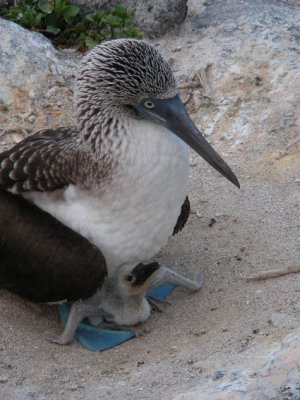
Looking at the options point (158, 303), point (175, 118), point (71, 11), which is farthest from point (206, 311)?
point (71, 11)

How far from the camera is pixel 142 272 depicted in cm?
565

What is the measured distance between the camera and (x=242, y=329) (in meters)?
5.34

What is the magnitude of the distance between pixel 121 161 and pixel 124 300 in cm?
112

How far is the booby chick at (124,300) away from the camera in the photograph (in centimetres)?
565

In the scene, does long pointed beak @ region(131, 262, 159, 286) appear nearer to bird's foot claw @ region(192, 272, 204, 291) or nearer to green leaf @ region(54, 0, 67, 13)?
bird's foot claw @ region(192, 272, 204, 291)

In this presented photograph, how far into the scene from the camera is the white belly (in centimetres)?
512

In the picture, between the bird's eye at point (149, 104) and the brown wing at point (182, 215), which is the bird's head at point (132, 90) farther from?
the brown wing at point (182, 215)

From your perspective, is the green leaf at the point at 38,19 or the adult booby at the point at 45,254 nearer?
the adult booby at the point at 45,254

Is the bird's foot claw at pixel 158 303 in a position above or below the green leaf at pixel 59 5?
below

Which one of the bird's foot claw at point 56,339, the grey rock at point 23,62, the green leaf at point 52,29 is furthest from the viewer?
the green leaf at point 52,29

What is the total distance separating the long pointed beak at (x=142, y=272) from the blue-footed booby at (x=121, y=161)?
0.22m

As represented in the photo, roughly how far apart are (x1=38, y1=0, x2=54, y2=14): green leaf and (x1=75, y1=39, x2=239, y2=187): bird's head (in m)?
3.21

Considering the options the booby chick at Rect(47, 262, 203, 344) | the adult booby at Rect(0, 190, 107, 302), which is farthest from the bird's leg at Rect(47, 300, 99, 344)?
the adult booby at Rect(0, 190, 107, 302)

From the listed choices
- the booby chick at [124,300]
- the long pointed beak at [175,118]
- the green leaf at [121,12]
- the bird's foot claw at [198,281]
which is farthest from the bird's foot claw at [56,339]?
the green leaf at [121,12]
